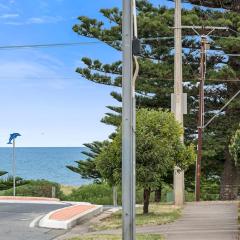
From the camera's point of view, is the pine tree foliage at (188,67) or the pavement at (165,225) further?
the pine tree foliage at (188,67)

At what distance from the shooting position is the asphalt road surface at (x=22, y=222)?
14297 millimetres

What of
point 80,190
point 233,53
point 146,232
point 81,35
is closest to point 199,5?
point 233,53

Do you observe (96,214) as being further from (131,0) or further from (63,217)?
(131,0)

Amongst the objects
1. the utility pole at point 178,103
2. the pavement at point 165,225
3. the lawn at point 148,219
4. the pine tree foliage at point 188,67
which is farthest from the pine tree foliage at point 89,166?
the lawn at point 148,219

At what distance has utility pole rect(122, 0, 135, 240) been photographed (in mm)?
9445

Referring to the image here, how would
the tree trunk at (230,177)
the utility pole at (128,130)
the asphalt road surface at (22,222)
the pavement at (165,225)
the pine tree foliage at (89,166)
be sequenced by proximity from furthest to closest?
1. the pine tree foliage at (89,166)
2. the tree trunk at (230,177)
3. the asphalt road surface at (22,222)
4. the pavement at (165,225)
5. the utility pole at (128,130)

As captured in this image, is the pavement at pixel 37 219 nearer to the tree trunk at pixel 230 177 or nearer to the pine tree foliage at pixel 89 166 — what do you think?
the tree trunk at pixel 230 177

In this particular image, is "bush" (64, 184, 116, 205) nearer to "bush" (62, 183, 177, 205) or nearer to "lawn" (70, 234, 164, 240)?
"bush" (62, 183, 177, 205)

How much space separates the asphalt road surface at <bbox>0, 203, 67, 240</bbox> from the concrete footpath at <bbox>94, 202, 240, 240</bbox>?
55.9 inches

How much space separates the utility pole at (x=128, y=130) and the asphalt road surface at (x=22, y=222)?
191 inches

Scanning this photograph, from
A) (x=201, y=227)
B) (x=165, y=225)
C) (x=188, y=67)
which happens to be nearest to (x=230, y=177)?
(x=188, y=67)

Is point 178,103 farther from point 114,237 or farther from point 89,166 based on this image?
point 89,166

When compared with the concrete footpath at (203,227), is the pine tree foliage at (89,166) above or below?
above

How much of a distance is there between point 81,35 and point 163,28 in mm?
5627
